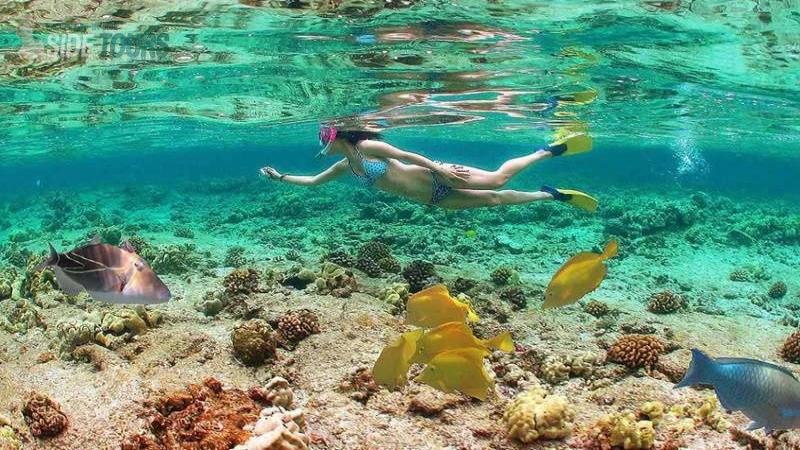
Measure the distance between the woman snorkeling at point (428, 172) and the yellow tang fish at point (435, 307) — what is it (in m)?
4.07

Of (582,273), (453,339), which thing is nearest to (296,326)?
(453,339)

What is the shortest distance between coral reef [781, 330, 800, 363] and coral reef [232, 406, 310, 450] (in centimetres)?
720

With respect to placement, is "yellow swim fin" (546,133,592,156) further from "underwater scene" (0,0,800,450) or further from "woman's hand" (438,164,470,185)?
"woman's hand" (438,164,470,185)

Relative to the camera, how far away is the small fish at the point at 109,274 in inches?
140

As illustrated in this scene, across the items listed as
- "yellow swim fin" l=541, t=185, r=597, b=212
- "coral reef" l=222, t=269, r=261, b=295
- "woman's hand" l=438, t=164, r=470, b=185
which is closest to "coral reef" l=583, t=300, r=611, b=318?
"yellow swim fin" l=541, t=185, r=597, b=212

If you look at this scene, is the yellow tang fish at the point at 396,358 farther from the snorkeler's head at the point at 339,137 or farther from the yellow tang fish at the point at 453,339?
the snorkeler's head at the point at 339,137

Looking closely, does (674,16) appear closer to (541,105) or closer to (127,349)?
A: (541,105)

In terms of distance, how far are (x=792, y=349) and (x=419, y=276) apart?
20.4 feet

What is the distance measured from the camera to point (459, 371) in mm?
4562

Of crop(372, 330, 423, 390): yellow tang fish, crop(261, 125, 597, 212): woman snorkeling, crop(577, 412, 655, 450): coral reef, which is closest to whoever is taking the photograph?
crop(372, 330, 423, 390): yellow tang fish

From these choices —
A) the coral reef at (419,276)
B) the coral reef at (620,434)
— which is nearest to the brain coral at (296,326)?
the coral reef at (419,276)

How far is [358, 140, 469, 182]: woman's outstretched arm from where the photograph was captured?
887 cm

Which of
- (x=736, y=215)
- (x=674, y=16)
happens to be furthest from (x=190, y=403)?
(x=736, y=215)

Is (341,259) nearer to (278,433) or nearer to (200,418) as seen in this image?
(200,418)
